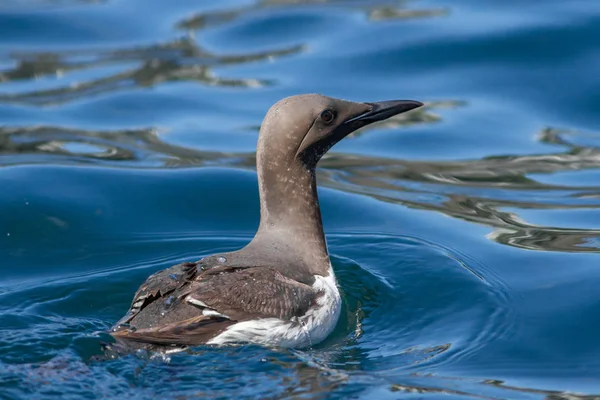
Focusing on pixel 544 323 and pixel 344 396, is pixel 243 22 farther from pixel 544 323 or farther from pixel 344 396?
pixel 344 396

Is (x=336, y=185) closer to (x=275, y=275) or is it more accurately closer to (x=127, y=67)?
(x=275, y=275)

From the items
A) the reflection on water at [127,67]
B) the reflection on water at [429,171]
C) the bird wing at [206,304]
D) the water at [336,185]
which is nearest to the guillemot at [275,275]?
the bird wing at [206,304]

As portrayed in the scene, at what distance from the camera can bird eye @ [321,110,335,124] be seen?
647 cm

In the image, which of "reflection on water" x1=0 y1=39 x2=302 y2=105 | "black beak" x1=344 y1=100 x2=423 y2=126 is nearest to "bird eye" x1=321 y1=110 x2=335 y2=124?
"black beak" x1=344 y1=100 x2=423 y2=126

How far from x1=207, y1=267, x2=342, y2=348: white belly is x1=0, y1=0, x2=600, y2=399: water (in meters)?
0.09

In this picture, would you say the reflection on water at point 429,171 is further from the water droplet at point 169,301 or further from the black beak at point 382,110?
the water droplet at point 169,301

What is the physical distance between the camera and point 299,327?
6.01 meters

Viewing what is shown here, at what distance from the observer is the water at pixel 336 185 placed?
5891 mm

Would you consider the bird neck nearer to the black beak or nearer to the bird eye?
the bird eye

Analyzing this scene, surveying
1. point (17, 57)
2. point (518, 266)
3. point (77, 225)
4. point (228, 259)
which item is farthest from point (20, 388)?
point (17, 57)

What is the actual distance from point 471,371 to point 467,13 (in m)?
7.90

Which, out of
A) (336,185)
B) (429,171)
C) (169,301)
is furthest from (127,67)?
(169,301)

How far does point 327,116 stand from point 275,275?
1.13 metres

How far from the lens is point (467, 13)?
13.0 metres
